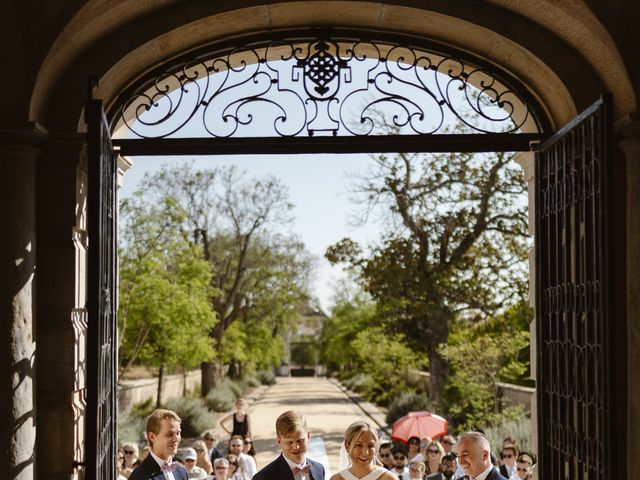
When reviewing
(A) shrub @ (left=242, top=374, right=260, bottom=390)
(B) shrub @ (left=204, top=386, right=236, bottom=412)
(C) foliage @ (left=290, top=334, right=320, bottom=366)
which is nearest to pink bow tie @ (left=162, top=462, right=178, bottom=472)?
(B) shrub @ (left=204, top=386, right=236, bottom=412)

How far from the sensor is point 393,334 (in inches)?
984

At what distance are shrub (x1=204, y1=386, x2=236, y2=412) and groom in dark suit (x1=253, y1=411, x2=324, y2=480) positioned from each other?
84.6 ft

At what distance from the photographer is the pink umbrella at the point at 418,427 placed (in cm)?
1541

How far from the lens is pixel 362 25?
23.4ft

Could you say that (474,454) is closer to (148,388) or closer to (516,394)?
(516,394)

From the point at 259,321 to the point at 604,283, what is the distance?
35478 mm

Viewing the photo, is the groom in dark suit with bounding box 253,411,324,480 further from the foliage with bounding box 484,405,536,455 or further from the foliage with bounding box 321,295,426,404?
the foliage with bounding box 321,295,426,404

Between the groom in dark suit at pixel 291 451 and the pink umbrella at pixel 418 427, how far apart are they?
9908mm

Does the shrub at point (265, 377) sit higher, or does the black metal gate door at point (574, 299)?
the black metal gate door at point (574, 299)

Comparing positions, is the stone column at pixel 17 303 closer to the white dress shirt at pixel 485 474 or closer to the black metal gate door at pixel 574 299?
the white dress shirt at pixel 485 474

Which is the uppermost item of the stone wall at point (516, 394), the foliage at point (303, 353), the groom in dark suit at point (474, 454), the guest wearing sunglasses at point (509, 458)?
the groom in dark suit at point (474, 454)

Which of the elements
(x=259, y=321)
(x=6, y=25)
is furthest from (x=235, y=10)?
(x=259, y=321)

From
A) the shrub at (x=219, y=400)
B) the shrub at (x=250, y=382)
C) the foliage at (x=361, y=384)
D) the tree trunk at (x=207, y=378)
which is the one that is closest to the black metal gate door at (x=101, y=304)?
the shrub at (x=219, y=400)

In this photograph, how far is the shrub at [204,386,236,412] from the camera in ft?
102
